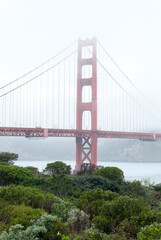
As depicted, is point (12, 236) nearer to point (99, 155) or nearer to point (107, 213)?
point (107, 213)

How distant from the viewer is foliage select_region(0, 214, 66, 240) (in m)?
6.73

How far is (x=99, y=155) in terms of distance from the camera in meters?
125

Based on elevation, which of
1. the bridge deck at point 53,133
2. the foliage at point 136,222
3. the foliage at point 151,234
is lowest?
the foliage at point 136,222

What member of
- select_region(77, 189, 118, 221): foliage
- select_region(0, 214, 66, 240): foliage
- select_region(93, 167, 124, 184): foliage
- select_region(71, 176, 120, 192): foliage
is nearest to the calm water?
select_region(93, 167, 124, 184): foliage

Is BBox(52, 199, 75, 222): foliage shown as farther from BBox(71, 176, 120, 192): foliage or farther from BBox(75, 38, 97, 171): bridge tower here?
BBox(75, 38, 97, 171): bridge tower

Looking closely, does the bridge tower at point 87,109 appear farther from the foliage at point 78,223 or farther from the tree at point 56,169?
the foliage at point 78,223

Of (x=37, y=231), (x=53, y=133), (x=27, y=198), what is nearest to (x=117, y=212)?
(x=37, y=231)

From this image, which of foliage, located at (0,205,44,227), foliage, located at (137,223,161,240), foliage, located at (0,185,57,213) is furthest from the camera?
foliage, located at (0,185,57,213)

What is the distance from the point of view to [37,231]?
7004mm

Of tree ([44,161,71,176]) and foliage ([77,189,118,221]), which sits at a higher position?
foliage ([77,189,118,221])

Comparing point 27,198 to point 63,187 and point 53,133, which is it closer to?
point 63,187

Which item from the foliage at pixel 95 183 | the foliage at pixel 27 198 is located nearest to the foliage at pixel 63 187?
the foliage at pixel 95 183

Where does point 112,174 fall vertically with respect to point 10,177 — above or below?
below

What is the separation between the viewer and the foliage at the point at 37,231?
673 centimetres
